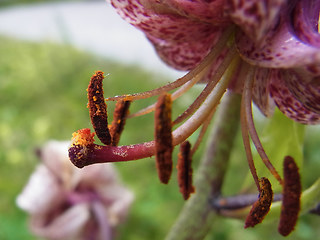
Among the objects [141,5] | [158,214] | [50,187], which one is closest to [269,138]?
[141,5]

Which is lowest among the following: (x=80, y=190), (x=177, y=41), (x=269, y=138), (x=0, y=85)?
(x=0, y=85)

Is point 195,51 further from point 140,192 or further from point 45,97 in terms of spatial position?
point 45,97

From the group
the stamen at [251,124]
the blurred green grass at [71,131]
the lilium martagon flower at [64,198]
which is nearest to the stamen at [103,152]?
the stamen at [251,124]

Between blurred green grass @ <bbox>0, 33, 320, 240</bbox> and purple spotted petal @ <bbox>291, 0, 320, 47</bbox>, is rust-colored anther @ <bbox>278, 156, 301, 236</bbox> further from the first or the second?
blurred green grass @ <bbox>0, 33, 320, 240</bbox>

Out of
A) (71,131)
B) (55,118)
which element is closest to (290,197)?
(71,131)

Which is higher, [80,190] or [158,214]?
[80,190]

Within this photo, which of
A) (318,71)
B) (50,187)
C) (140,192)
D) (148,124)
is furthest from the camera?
(148,124)
